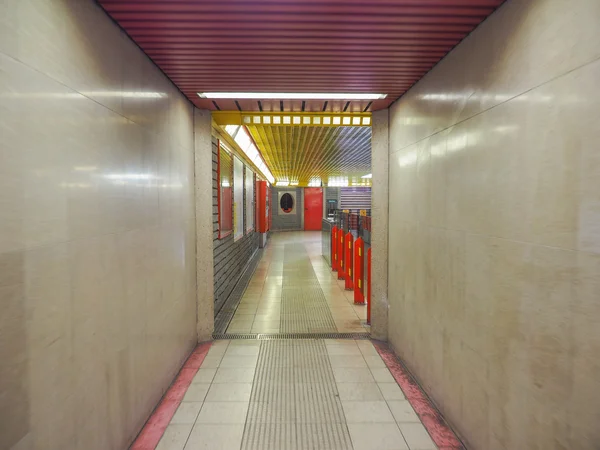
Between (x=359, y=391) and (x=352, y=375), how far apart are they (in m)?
0.28

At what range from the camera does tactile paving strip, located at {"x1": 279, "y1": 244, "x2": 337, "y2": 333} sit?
4.48 m

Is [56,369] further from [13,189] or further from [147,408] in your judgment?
[147,408]

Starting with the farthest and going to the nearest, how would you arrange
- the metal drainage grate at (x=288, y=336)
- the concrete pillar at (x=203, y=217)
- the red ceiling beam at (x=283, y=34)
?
the metal drainage grate at (x=288, y=336), the concrete pillar at (x=203, y=217), the red ceiling beam at (x=283, y=34)

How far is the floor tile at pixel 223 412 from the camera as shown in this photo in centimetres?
258

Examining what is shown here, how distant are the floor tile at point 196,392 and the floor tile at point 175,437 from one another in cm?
34

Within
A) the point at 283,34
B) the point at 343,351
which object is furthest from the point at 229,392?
the point at 283,34

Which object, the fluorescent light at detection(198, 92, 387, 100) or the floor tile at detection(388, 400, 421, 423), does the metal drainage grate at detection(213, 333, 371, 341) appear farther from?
the fluorescent light at detection(198, 92, 387, 100)

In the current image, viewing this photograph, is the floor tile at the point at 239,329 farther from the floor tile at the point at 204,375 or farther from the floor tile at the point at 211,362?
the floor tile at the point at 204,375

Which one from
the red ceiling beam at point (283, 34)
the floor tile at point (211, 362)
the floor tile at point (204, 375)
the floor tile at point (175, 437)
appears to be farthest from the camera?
the floor tile at point (211, 362)

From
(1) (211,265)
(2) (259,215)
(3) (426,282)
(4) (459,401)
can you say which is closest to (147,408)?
(1) (211,265)

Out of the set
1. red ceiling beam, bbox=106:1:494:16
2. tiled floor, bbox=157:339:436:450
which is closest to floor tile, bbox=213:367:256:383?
tiled floor, bbox=157:339:436:450

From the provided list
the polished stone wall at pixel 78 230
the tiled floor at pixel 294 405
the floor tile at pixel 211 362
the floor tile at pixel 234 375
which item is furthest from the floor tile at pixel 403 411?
the polished stone wall at pixel 78 230

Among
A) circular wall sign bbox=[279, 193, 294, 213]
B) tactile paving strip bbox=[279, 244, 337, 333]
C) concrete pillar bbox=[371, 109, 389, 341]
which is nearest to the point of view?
concrete pillar bbox=[371, 109, 389, 341]

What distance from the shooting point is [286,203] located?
62.4 feet
